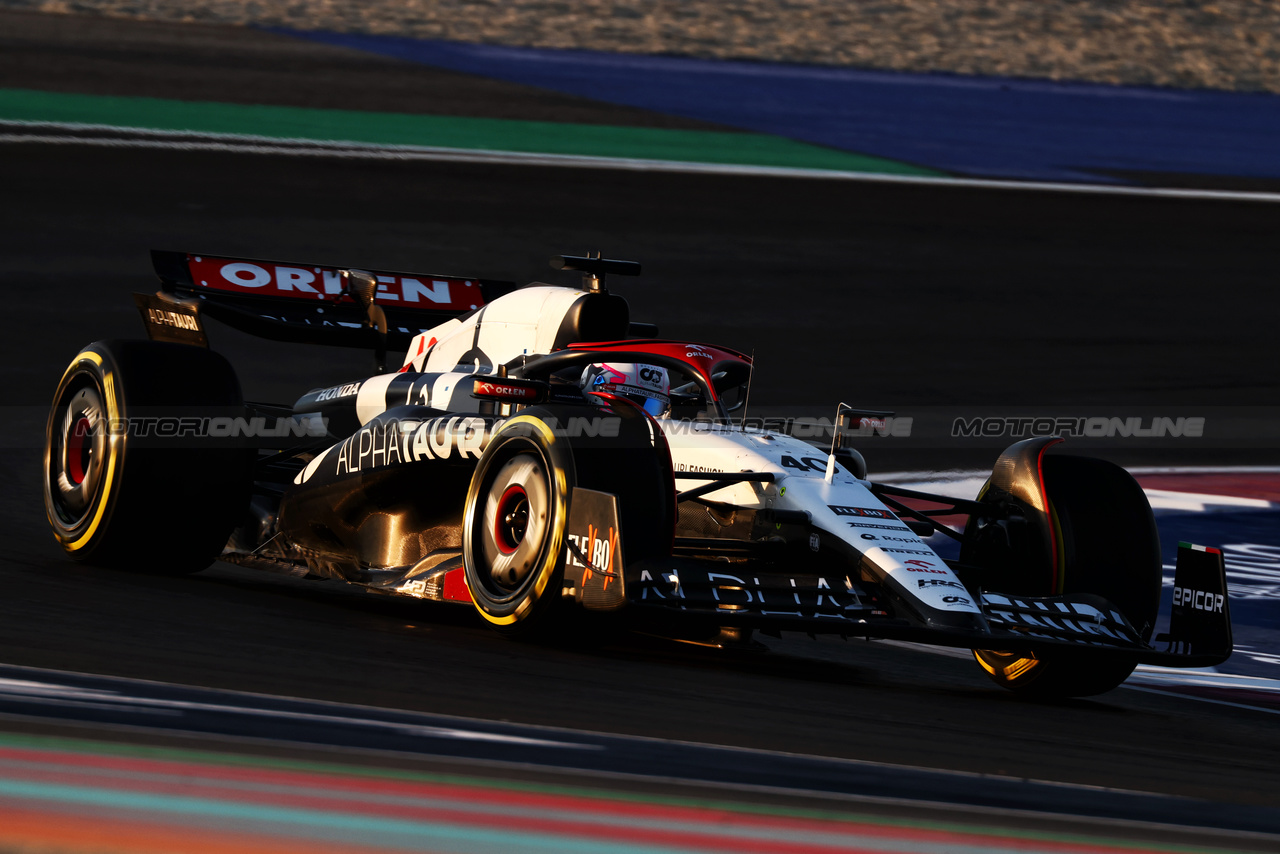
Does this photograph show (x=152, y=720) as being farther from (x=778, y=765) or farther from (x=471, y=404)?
(x=471, y=404)

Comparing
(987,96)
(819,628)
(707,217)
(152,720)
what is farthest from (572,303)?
(987,96)

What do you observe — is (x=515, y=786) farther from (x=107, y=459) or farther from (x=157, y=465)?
(x=107, y=459)

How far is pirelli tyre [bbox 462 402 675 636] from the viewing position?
18.8 feet

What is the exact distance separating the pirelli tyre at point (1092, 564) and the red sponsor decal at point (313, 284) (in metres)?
3.82

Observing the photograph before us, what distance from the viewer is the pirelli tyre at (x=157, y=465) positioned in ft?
23.7

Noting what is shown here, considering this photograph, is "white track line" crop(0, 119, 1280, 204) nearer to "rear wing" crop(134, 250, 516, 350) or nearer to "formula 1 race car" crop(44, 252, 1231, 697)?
"rear wing" crop(134, 250, 516, 350)

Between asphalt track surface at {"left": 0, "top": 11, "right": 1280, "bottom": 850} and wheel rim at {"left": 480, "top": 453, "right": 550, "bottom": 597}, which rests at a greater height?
wheel rim at {"left": 480, "top": 453, "right": 550, "bottom": 597}

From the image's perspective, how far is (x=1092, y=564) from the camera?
21.6ft

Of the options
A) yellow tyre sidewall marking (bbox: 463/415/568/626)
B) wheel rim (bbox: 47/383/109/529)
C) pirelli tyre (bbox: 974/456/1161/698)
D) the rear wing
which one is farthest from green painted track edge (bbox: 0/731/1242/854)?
the rear wing

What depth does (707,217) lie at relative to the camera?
61.9 ft

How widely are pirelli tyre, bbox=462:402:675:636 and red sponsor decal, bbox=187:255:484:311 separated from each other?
3271 mm

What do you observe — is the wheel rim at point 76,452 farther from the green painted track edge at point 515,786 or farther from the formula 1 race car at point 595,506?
the green painted track edge at point 515,786

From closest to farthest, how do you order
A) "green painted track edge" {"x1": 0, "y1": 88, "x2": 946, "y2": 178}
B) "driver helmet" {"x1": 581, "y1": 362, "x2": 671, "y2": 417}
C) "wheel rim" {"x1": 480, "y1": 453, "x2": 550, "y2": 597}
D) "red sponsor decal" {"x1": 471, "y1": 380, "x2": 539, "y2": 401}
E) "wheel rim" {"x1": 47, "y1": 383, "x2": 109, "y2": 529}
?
1. "wheel rim" {"x1": 480, "y1": 453, "x2": 550, "y2": 597}
2. "red sponsor decal" {"x1": 471, "y1": 380, "x2": 539, "y2": 401}
3. "driver helmet" {"x1": 581, "y1": 362, "x2": 671, "y2": 417}
4. "wheel rim" {"x1": 47, "y1": 383, "x2": 109, "y2": 529}
5. "green painted track edge" {"x1": 0, "y1": 88, "x2": 946, "y2": 178}

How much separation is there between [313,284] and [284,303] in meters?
0.23
